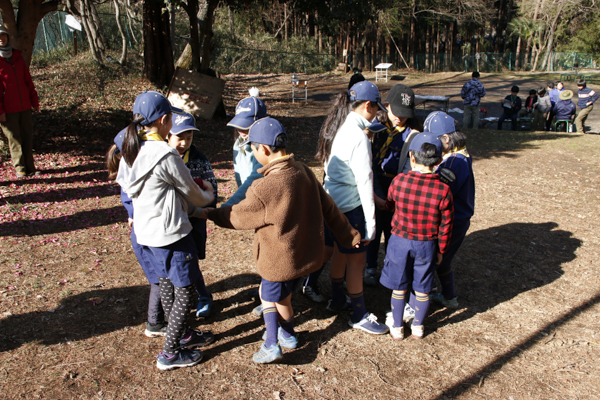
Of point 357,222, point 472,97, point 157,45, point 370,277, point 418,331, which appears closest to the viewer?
point 357,222

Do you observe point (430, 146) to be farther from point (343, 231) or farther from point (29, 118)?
point (29, 118)

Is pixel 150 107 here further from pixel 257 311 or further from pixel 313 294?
pixel 313 294

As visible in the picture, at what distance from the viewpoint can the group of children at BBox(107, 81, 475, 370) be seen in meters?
2.72

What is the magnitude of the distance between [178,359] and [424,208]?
2.07m

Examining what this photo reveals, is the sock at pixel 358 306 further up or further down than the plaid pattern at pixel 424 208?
further down

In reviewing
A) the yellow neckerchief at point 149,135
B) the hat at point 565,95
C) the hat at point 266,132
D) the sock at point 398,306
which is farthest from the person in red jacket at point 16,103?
the hat at point 565,95

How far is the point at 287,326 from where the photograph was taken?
324 centimetres

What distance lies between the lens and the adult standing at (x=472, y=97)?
13055mm

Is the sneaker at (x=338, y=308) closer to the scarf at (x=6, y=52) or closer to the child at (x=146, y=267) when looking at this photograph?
the child at (x=146, y=267)

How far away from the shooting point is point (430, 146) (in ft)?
10.4

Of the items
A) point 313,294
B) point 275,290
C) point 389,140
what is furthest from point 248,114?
point 313,294

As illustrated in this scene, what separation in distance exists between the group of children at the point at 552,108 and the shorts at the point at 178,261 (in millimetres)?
13843

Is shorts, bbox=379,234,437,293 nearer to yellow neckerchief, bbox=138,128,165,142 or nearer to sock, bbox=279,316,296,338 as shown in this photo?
sock, bbox=279,316,296,338

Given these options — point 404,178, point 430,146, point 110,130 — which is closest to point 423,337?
point 404,178
